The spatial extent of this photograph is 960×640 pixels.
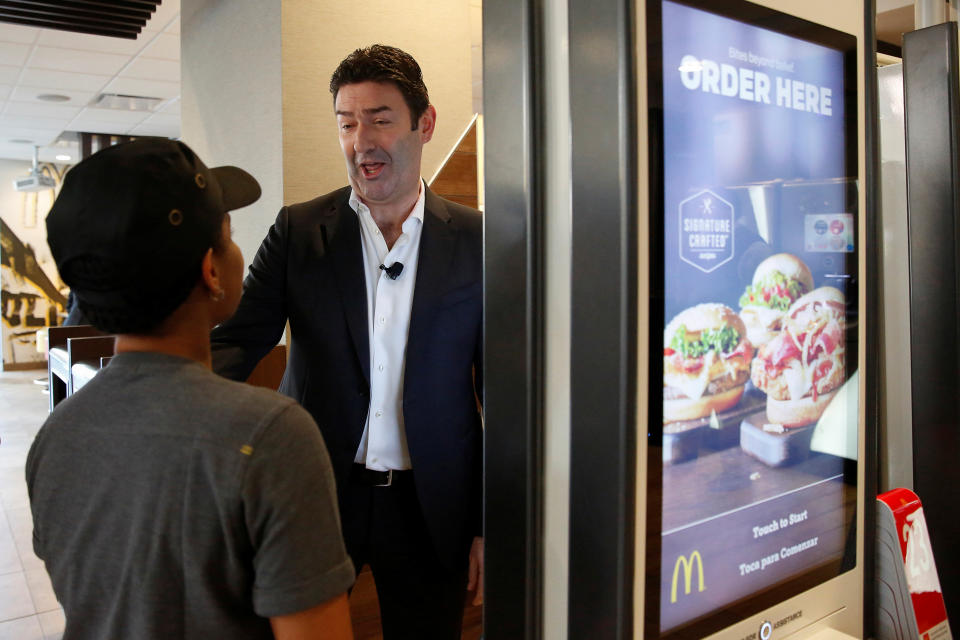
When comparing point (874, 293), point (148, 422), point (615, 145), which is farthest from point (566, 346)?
point (874, 293)

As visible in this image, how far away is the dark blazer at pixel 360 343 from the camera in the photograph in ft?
5.39

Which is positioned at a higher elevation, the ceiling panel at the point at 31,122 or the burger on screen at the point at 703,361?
the ceiling panel at the point at 31,122

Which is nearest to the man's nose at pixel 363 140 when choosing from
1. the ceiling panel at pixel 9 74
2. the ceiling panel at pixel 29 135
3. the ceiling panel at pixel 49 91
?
the ceiling panel at pixel 9 74

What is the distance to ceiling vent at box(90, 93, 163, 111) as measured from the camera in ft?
29.3

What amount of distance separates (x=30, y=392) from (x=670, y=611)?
1189cm

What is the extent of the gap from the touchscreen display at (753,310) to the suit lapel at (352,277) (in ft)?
2.97

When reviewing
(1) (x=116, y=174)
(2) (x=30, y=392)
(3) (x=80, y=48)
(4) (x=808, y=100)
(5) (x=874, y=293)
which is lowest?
(2) (x=30, y=392)

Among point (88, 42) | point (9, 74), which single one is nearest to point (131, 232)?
point (88, 42)

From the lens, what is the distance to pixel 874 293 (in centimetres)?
119

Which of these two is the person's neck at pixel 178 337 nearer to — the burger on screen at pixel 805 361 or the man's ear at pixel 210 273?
the man's ear at pixel 210 273

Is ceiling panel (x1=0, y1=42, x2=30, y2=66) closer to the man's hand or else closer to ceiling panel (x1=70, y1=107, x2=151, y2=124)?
ceiling panel (x1=70, y1=107, x2=151, y2=124)

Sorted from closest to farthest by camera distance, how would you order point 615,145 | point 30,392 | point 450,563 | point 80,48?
point 615,145 → point 450,563 → point 80,48 → point 30,392

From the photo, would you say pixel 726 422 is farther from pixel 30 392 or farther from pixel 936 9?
pixel 30 392

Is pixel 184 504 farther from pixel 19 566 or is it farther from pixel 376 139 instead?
pixel 19 566
